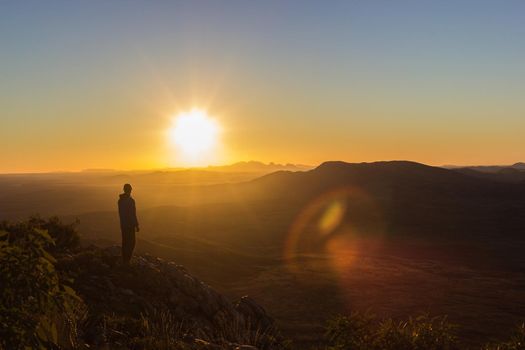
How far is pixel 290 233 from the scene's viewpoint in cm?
5791

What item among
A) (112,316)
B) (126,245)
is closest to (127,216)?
(126,245)

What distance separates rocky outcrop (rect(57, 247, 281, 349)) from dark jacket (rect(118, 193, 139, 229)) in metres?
1.66

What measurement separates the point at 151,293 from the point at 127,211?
2.55m

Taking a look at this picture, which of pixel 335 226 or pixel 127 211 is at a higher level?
pixel 127 211

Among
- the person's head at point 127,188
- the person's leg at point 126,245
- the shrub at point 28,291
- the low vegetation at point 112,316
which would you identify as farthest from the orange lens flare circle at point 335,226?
the shrub at point 28,291

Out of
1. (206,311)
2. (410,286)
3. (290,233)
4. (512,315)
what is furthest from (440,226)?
(206,311)

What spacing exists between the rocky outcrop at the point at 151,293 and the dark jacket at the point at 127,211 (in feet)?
5.45

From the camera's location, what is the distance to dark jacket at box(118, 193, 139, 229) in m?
13.0

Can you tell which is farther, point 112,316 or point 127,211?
→ point 127,211

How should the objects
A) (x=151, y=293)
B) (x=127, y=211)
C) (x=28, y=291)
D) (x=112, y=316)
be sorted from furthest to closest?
(x=151, y=293) < (x=127, y=211) < (x=112, y=316) < (x=28, y=291)

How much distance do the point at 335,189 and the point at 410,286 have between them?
64.1m

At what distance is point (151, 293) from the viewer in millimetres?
13297

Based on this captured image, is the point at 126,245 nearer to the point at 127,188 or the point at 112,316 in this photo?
the point at 127,188

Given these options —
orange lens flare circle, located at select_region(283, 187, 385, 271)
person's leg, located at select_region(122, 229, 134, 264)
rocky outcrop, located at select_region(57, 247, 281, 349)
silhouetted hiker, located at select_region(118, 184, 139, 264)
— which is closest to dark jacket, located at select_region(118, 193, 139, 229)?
silhouetted hiker, located at select_region(118, 184, 139, 264)
